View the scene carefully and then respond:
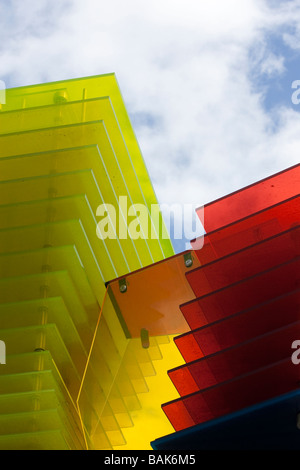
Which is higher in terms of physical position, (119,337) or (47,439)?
(119,337)

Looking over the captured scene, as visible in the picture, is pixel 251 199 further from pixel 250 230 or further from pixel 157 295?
pixel 157 295

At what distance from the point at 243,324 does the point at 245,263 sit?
2.75ft

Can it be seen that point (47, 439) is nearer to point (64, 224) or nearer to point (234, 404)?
point (234, 404)

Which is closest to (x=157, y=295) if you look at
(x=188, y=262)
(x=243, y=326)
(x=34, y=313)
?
(x=188, y=262)

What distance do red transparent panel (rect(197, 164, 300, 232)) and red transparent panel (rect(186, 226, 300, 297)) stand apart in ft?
2.92

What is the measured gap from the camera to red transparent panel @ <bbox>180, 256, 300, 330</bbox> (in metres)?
6.73

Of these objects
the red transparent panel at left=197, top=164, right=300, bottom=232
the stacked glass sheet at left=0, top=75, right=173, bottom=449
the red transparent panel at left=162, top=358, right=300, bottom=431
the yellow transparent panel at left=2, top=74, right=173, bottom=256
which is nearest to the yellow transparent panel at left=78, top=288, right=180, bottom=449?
the stacked glass sheet at left=0, top=75, right=173, bottom=449

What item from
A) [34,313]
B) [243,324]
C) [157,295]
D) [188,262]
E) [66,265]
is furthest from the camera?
[66,265]

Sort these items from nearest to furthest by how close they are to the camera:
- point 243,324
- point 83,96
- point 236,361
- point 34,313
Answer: point 236,361 < point 243,324 < point 34,313 < point 83,96

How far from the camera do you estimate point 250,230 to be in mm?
7617

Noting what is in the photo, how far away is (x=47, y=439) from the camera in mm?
6328

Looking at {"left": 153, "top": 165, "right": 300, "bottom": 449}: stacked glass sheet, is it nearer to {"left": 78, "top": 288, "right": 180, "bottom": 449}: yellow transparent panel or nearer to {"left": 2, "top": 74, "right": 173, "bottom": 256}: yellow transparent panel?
{"left": 78, "top": 288, "right": 180, "bottom": 449}: yellow transparent panel

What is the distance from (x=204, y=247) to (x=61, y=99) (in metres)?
3.96
